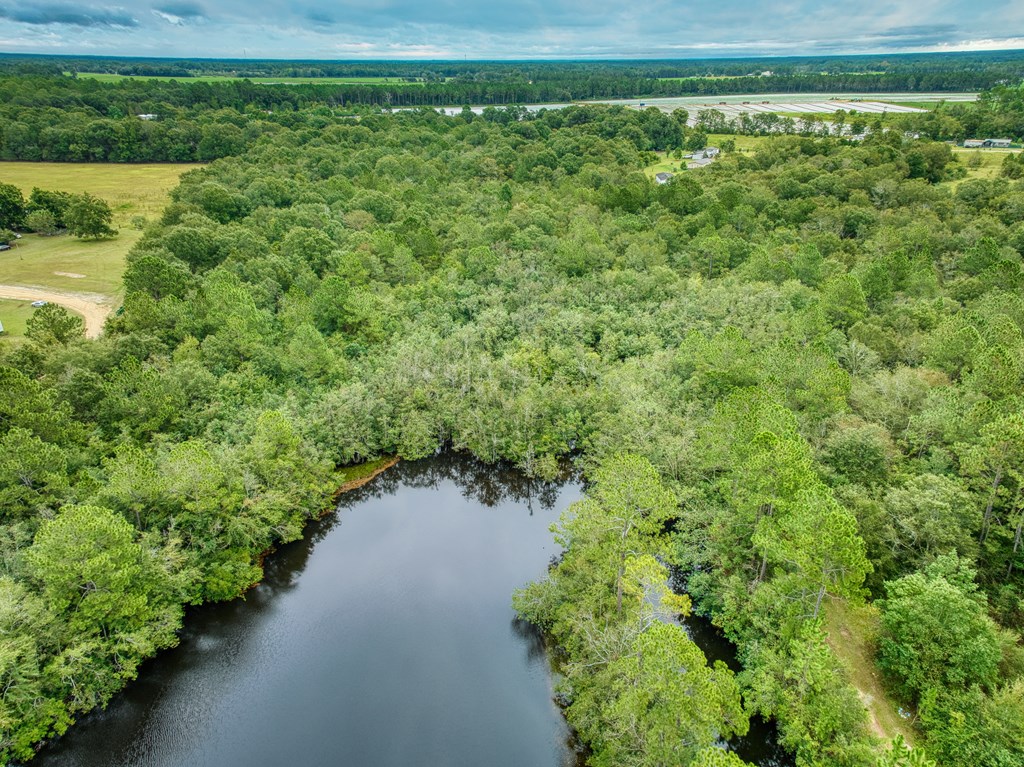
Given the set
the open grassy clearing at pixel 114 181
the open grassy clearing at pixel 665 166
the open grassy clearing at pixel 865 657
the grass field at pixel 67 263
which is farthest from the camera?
the open grassy clearing at pixel 665 166

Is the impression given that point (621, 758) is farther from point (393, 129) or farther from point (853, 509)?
point (393, 129)

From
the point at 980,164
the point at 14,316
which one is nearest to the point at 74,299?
the point at 14,316

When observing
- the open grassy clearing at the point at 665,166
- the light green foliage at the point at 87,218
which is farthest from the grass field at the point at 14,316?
the open grassy clearing at the point at 665,166

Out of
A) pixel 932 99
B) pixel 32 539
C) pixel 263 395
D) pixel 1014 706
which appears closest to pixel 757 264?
pixel 1014 706

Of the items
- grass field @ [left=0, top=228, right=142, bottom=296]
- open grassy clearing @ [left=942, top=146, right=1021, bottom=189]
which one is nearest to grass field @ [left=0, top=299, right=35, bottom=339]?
grass field @ [left=0, top=228, right=142, bottom=296]

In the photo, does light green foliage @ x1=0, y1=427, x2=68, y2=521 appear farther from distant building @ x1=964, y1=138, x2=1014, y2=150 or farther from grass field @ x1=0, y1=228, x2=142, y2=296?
distant building @ x1=964, y1=138, x2=1014, y2=150

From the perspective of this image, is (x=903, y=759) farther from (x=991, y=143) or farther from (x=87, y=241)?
(x=991, y=143)

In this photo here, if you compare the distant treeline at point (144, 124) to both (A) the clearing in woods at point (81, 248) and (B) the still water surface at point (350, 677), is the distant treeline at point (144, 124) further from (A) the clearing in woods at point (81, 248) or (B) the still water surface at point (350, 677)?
(B) the still water surface at point (350, 677)
